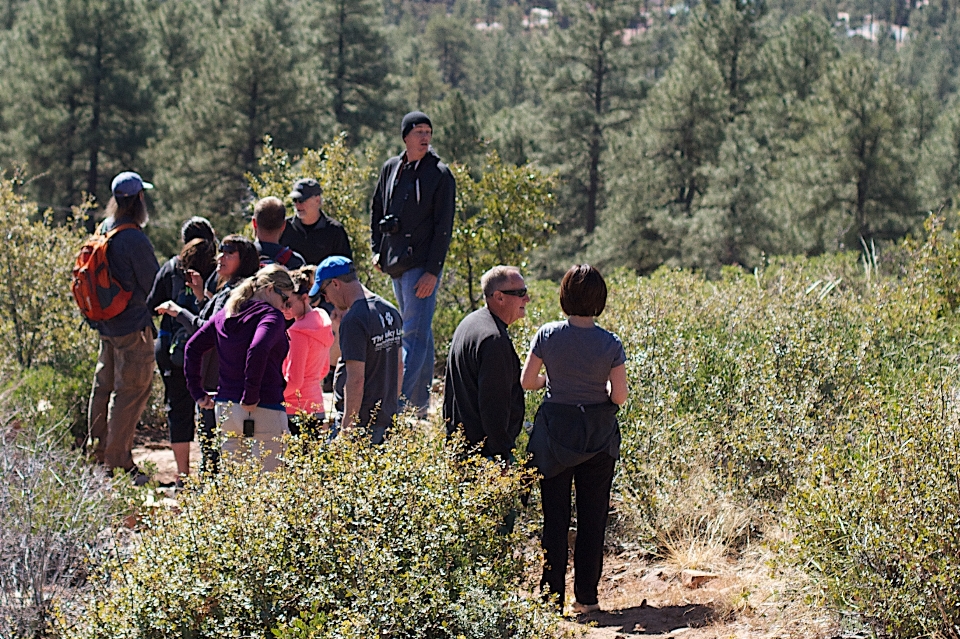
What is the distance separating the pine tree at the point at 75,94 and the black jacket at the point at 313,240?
24.0m

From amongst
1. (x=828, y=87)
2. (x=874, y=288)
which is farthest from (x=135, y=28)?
(x=874, y=288)

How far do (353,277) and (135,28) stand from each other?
2734 centimetres

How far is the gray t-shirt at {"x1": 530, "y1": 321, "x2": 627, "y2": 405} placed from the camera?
13.4ft

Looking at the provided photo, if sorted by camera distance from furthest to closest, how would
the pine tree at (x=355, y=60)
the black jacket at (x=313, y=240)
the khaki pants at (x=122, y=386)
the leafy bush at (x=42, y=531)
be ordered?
the pine tree at (x=355, y=60) < the black jacket at (x=313, y=240) < the khaki pants at (x=122, y=386) < the leafy bush at (x=42, y=531)

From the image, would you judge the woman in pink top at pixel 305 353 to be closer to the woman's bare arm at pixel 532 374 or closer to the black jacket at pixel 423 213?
the woman's bare arm at pixel 532 374

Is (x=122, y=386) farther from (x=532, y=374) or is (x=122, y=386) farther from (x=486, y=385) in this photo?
(x=532, y=374)

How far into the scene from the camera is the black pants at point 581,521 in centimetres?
428

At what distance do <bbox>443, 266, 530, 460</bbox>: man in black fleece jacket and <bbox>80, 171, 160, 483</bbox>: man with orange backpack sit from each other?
8.50ft

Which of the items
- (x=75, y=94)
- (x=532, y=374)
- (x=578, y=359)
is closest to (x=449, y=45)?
(x=75, y=94)

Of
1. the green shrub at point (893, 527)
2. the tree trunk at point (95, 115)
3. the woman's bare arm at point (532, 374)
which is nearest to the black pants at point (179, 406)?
the woman's bare arm at point (532, 374)

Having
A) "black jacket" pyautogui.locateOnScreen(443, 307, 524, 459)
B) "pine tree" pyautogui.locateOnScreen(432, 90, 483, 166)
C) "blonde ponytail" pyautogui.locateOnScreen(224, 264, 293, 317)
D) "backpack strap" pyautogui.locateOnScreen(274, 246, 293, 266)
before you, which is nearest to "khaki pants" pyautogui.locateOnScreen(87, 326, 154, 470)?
"backpack strap" pyautogui.locateOnScreen(274, 246, 293, 266)

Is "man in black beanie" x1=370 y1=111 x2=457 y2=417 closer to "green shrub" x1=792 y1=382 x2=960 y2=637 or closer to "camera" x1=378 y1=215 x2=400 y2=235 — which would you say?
"camera" x1=378 y1=215 x2=400 y2=235

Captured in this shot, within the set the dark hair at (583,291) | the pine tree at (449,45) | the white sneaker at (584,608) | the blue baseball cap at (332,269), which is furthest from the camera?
the pine tree at (449,45)

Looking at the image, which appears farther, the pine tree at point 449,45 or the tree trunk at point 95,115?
the pine tree at point 449,45
